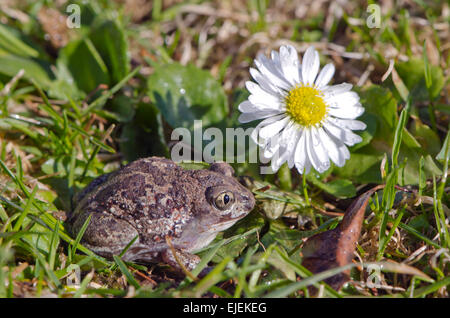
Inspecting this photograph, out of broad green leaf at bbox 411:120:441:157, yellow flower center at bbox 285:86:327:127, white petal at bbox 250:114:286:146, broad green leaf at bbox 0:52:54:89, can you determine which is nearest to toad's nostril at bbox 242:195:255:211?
white petal at bbox 250:114:286:146

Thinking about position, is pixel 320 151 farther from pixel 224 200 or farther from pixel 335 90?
pixel 224 200

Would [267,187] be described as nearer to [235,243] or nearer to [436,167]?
[235,243]

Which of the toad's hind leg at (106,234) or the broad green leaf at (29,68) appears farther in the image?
the broad green leaf at (29,68)

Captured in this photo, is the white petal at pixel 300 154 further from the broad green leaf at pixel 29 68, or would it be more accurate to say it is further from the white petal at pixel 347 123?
the broad green leaf at pixel 29 68

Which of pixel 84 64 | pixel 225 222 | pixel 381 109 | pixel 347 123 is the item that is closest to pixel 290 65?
pixel 347 123

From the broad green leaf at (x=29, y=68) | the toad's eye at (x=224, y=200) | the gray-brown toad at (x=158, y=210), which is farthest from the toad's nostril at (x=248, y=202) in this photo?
the broad green leaf at (x=29, y=68)

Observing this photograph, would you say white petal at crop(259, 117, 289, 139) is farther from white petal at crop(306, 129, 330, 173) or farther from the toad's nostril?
the toad's nostril

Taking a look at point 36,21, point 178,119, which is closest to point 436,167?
point 178,119
